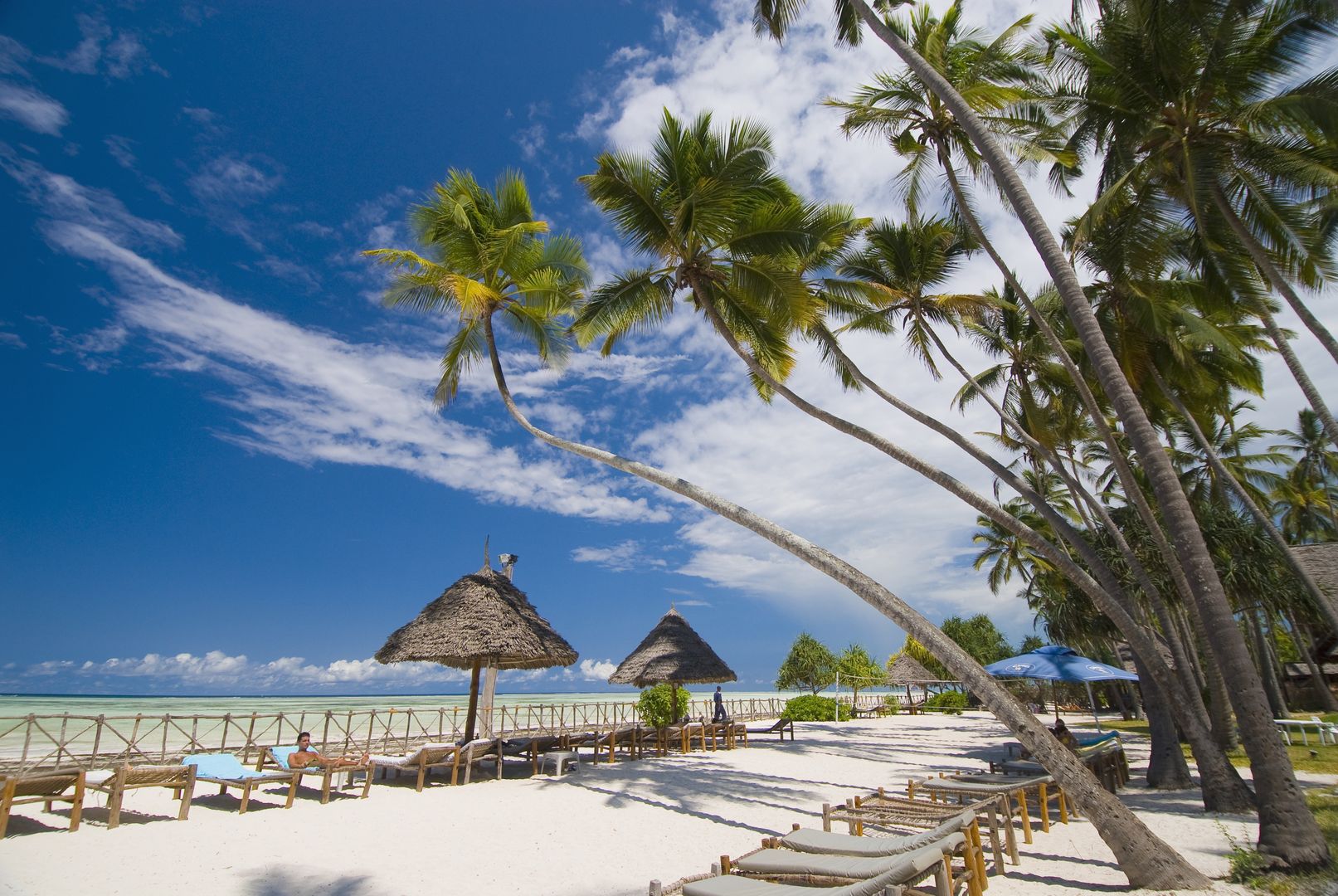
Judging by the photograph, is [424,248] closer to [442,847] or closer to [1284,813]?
[442,847]

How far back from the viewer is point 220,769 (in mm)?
8711

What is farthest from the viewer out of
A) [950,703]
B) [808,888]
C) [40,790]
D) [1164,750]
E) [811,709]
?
[950,703]

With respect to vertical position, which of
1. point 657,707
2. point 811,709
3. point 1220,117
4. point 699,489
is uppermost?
point 1220,117

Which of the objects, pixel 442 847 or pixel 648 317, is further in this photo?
pixel 648 317

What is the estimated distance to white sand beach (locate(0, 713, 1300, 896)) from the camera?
5.63 metres

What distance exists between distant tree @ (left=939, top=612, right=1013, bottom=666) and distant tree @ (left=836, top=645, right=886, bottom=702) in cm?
685

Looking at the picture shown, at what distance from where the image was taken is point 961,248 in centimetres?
1190

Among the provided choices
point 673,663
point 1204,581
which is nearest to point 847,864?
point 1204,581

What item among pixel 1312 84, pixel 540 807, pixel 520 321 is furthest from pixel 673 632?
pixel 1312 84

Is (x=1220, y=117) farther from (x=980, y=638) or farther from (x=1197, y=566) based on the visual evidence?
(x=980, y=638)

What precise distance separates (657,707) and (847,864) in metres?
14.7

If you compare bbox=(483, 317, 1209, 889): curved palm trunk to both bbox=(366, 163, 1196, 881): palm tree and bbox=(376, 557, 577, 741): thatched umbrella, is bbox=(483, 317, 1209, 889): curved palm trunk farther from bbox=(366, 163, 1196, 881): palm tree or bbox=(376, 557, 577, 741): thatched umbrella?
bbox=(376, 557, 577, 741): thatched umbrella

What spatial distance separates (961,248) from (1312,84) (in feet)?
16.3

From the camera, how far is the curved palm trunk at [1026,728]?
5.06 m
